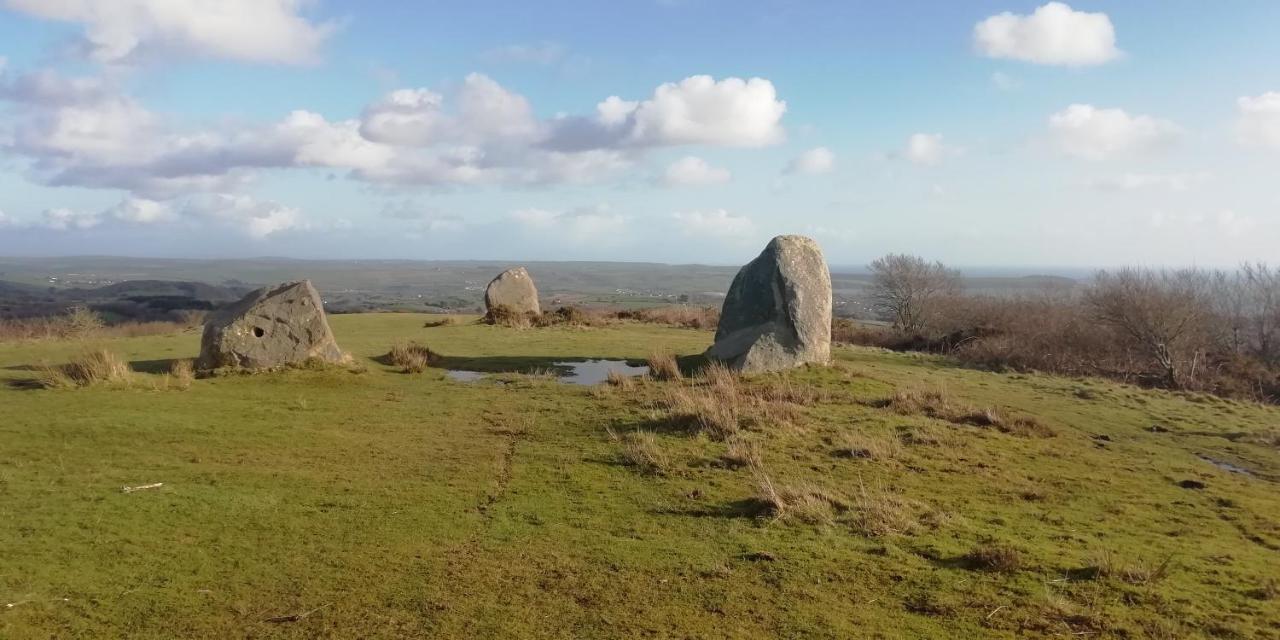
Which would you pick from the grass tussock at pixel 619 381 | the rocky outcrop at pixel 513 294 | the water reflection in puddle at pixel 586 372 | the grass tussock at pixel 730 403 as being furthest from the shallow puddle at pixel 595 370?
the rocky outcrop at pixel 513 294

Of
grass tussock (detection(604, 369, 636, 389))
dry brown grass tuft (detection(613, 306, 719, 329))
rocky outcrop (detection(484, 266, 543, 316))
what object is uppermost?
rocky outcrop (detection(484, 266, 543, 316))

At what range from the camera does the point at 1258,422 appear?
15.9 meters

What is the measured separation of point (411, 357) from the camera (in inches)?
749

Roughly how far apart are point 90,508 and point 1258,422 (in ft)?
66.4

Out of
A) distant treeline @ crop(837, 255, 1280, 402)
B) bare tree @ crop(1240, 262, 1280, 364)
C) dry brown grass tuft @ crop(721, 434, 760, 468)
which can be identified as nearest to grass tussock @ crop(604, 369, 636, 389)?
dry brown grass tuft @ crop(721, 434, 760, 468)

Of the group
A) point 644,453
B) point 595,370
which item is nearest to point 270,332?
point 595,370

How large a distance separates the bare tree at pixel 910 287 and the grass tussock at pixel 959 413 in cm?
3184

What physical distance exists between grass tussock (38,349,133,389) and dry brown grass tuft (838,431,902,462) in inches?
519

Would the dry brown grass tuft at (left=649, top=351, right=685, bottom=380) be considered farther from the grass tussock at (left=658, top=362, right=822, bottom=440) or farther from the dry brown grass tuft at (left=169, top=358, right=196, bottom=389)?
the dry brown grass tuft at (left=169, top=358, right=196, bottom=389)

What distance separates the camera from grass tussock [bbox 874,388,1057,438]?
13.5 metres

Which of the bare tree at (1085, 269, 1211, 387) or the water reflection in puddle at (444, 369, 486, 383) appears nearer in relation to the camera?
the water reflection in puddle at (444, 369, 486, 383)

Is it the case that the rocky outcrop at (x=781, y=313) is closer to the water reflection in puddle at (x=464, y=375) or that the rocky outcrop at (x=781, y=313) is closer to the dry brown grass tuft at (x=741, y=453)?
the water reflection in puddle at (x=464, y=375)

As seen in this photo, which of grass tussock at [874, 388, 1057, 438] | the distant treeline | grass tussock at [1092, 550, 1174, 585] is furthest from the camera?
the distant treeline

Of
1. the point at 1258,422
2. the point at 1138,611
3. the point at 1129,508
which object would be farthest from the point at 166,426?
the point at 1258,422
